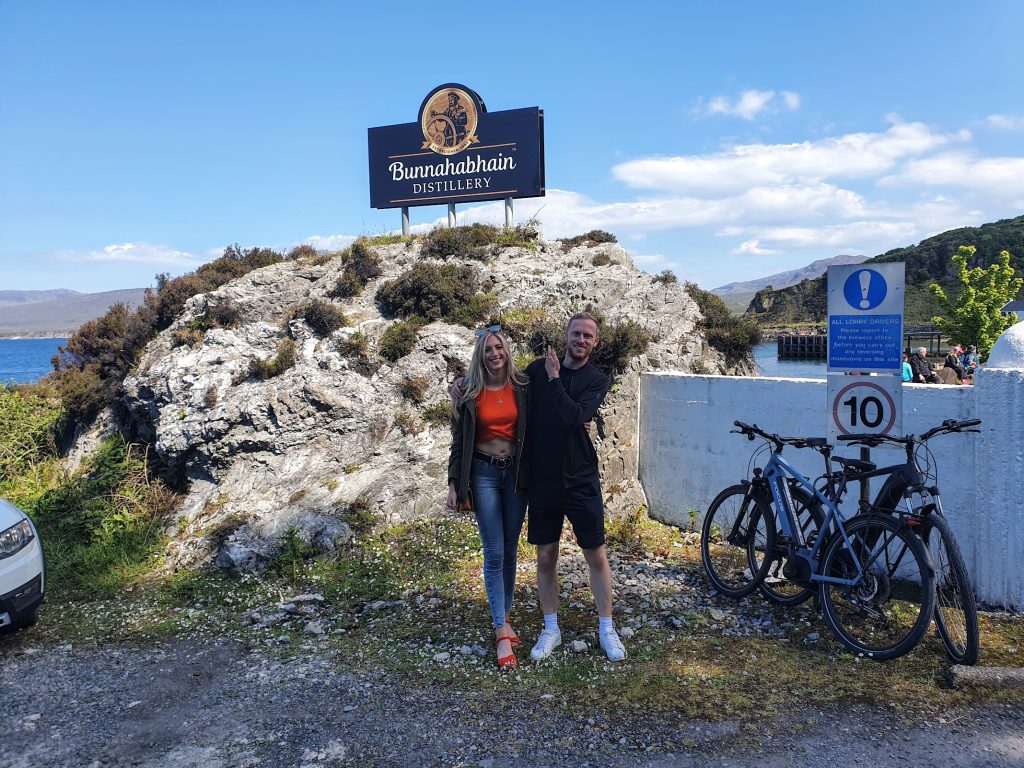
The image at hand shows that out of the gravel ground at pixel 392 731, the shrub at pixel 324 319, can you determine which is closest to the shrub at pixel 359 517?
the gravel ground at pixel 392 731

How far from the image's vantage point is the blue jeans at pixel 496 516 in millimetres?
5164

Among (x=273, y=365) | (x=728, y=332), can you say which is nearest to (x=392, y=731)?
(x=273, y=365)

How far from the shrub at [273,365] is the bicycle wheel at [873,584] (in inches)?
301

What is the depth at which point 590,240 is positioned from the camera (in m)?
14.0

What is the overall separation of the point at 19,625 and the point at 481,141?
11.7 meters

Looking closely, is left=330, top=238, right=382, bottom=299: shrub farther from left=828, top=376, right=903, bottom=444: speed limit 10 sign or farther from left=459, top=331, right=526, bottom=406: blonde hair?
left=828, top=376, right=903, bottom=444: speed limit 10 sign

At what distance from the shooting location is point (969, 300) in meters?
40.3

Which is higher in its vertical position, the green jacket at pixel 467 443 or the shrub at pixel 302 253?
the shrub at pixel 302 253

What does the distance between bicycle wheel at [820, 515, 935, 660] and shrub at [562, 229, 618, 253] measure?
31.2 feet

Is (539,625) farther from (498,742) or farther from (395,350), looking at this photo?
(395,350)

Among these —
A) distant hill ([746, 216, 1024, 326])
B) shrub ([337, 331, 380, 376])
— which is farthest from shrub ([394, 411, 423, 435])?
distant hill ([746, 216, 1024, 326])

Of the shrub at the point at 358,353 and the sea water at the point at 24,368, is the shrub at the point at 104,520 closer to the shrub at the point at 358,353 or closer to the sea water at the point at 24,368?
the shrub at the point at 358,353

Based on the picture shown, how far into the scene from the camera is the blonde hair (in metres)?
5.14

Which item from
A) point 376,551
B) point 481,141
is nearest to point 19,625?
point 376,551
